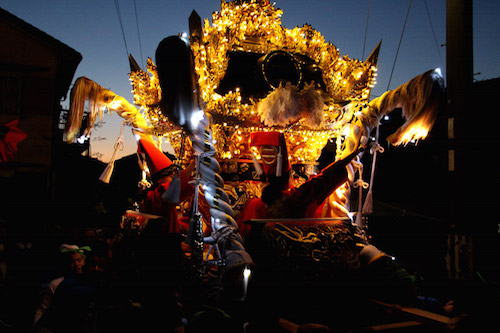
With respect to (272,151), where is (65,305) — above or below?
below

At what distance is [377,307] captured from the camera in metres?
3.84

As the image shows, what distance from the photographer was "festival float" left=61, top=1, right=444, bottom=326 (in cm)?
394

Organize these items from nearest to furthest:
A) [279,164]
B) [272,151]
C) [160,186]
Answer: [279,164] < [272,151] < [160,186]

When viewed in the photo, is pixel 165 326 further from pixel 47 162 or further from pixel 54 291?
pixel 47 162

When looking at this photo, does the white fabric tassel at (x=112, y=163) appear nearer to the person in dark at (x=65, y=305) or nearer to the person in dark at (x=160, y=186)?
the person in dark at (x=160, y=186)

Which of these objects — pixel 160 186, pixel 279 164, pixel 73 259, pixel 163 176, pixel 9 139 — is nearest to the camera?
pixel 73 259

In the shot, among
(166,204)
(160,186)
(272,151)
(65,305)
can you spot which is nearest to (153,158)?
(160,186)

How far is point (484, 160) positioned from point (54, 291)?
12421 mm

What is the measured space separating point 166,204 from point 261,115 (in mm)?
1778

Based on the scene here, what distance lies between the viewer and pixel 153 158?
5.45 m

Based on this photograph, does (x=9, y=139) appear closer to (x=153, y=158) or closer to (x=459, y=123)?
(x=153, y=158)

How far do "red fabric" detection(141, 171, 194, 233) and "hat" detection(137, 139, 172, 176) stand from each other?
0.29 metres

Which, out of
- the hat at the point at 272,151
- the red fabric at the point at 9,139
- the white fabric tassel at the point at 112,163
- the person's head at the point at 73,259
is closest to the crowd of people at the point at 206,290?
the person's head at the point at 73,259

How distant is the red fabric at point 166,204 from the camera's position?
4691mm
